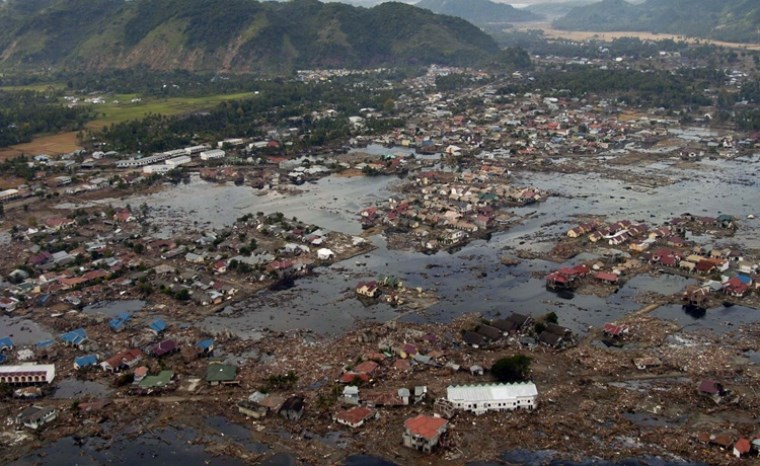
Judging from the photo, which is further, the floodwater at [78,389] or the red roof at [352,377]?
the red roof at [352,377]

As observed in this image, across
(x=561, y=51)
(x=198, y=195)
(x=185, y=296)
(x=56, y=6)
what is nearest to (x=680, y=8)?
(x=561, y=51)

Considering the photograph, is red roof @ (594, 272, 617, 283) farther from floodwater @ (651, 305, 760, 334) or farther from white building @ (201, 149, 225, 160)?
white building @ (201, 149, 225, 160)

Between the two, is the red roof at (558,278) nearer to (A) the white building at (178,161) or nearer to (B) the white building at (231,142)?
(A) the white building at (178,161)

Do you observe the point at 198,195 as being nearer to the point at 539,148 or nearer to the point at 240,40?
the point at 539,148

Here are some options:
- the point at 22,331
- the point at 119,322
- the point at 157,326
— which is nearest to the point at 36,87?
the point at 22,331

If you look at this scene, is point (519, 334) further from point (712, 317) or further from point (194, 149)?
point (194, 149)

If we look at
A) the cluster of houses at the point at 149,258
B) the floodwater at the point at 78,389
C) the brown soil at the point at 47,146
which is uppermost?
the brown soil at the point at 47,146

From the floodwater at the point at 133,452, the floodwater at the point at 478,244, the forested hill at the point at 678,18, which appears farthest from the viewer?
the forested hill at the point at 678,18

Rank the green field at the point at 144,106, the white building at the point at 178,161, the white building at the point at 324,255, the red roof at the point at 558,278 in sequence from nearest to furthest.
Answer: the red roof at the point at 558,278, the white building at the point at 324,255, the white building at the point at 178,161, the green field at the point at 144,106

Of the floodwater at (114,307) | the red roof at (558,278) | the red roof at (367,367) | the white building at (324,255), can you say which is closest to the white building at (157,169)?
the white building at (324,255)
